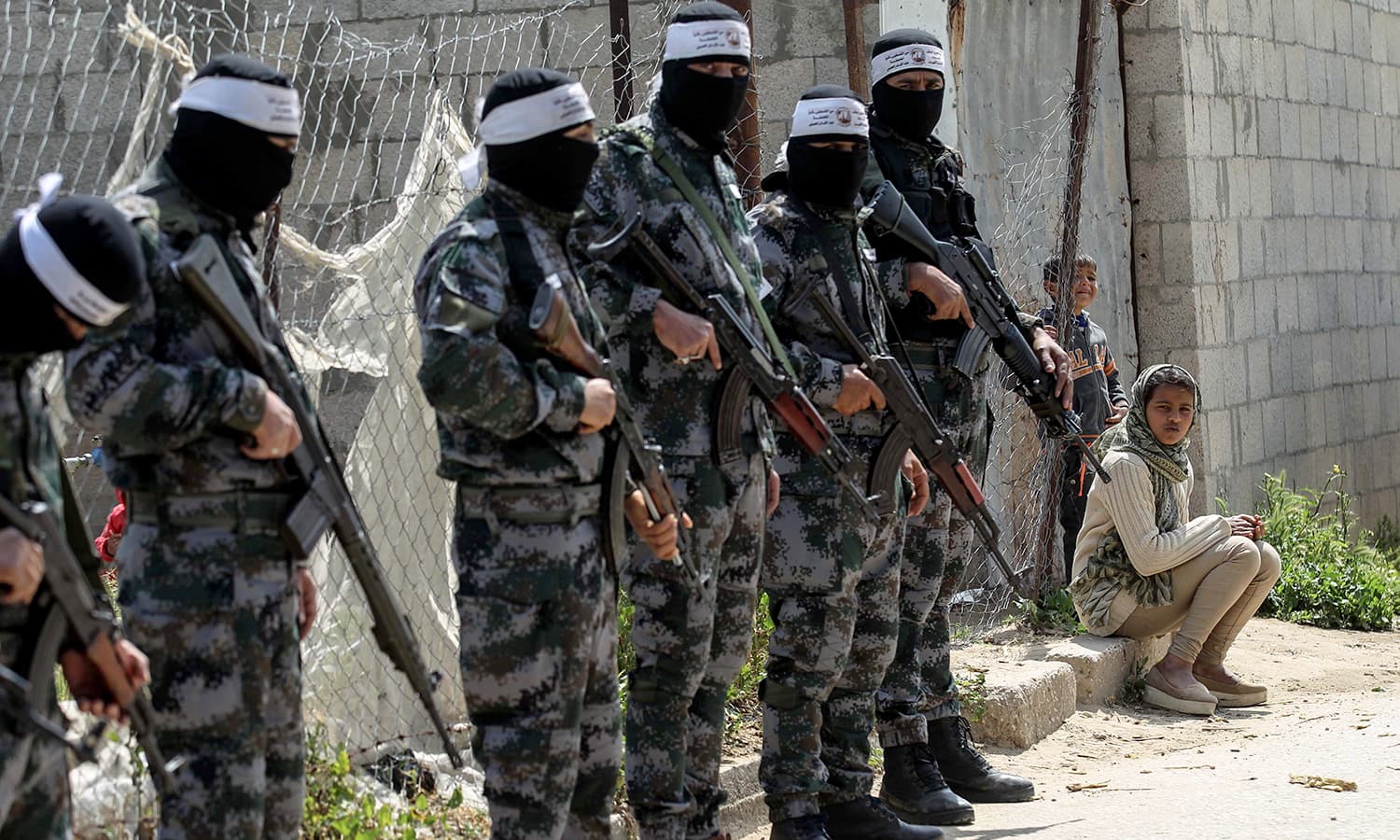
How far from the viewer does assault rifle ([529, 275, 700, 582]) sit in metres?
3.21

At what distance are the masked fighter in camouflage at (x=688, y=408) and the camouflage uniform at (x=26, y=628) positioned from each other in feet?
4.69

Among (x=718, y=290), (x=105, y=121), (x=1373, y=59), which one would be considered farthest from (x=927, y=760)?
(x=1373, y=59)

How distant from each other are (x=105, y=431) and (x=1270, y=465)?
7.89 metres

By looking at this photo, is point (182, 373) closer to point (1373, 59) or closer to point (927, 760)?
point (927, 760)

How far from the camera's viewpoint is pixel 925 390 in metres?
4.89

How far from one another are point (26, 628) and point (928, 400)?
2849 millimetres

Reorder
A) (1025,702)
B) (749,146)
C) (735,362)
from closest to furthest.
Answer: (735,362) < (749,146) < (1025,702)

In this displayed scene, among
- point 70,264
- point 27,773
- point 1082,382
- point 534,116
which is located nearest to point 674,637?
point 534,116

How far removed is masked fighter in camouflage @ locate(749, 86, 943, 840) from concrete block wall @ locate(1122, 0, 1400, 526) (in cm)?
456

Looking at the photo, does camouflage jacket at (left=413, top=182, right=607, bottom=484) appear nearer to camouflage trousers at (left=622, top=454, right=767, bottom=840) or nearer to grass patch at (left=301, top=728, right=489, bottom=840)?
camouflage trousers at (left=622, top=454, right=767, bottom=840)

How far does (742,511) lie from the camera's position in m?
3.90

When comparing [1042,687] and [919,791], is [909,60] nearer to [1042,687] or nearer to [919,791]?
[919,791]

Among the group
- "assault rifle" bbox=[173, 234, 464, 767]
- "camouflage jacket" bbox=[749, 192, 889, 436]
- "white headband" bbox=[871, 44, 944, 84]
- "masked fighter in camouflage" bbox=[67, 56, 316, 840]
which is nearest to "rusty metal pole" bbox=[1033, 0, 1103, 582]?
"white headband" bbox=[871, 44, 944, 84]

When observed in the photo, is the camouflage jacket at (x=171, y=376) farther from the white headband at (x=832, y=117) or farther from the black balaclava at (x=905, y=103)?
the black balaclava at (x=905, y=103)
